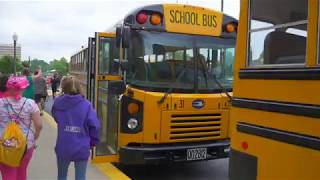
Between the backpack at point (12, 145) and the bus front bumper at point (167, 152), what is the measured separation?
2.02 metres

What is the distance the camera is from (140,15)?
Answer: 22.0 feet

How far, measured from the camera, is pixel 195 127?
6844 millimetres

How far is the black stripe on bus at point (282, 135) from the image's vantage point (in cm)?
318

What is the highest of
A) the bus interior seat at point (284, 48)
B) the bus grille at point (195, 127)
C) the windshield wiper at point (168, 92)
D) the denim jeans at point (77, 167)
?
the bus interior seat at point (284, 48)

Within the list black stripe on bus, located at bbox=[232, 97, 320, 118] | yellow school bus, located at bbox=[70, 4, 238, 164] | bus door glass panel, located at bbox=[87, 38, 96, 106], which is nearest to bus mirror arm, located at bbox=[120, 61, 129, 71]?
yellow school bus, located at bbox=[70, 4, 238, 164]

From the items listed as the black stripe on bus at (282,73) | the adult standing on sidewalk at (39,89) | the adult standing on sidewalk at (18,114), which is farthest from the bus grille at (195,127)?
the adult standing on sidewalk at (39,89)

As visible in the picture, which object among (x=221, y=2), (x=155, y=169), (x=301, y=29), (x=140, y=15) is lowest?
(x=155, y=169)

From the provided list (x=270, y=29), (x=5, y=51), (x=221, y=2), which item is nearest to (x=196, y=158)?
(x=270, y=29)

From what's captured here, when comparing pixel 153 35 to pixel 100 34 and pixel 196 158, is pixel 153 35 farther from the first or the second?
pixel 196 158

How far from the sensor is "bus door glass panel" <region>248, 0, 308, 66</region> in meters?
3.39

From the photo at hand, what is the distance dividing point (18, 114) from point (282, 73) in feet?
8.67

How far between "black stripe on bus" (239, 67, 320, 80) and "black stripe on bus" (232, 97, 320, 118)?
0.60ft

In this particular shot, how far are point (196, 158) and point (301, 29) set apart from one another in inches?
147

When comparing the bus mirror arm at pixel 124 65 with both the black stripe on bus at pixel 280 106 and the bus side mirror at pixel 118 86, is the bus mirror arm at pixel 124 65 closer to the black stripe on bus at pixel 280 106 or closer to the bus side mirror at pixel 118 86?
the bus side mirror at pixel 118 86
